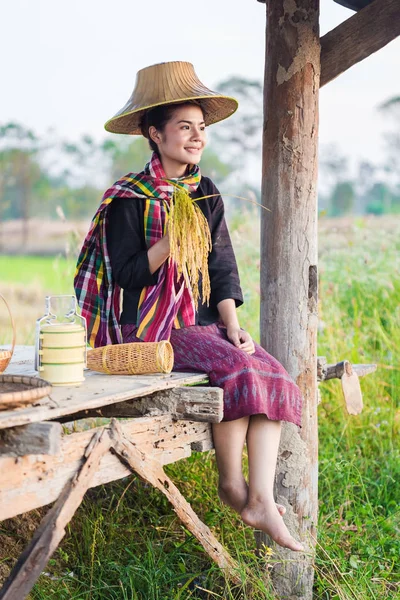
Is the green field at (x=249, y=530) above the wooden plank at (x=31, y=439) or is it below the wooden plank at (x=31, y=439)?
below

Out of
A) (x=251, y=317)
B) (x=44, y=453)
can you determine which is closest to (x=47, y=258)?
(x=251, y=317)

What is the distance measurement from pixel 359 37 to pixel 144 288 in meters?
1.45

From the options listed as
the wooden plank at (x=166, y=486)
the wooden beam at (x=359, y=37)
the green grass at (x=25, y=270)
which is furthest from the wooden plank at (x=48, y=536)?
the green grass at (x=25, y=270)

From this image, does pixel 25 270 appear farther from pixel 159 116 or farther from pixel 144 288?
pixel 144 288

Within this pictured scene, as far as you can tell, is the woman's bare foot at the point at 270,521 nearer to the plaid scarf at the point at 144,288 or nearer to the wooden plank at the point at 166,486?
the wooden plank at the point at 166,486

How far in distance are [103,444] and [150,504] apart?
161 cm

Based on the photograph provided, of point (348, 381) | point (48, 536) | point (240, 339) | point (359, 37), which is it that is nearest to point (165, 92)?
point (359, 37)

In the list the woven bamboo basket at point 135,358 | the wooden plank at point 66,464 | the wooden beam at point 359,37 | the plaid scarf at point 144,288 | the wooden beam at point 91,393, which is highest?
the wooden beam at point 359,37

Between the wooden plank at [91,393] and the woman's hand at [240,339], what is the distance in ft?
0.82

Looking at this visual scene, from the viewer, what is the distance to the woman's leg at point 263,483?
313 centimetres

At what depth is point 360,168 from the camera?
36.7 meters

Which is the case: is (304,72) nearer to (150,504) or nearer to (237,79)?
(150,504)

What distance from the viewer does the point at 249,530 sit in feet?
13.2

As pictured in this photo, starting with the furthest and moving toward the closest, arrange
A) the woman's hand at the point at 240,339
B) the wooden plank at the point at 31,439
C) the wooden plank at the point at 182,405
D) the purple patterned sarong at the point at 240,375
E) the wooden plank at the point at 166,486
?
the woman's hand at the point at 240,339
the purple patterned sarong at the point at 240,375
the wooden plank at the point at 182,405
the wooden plank at the point at 166,486
the wooden plank at the point at 31,439
